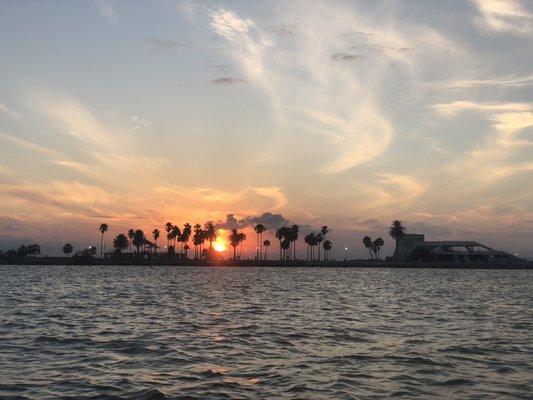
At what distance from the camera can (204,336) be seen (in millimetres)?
34875

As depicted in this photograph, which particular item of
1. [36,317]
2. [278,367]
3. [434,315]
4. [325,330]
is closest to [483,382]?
[278,367]

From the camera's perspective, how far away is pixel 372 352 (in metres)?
28.8

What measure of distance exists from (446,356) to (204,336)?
1484cm

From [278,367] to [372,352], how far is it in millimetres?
6335

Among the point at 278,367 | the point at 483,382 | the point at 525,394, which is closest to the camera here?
the point at 525,394

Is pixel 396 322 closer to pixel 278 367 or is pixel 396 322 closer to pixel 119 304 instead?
pixel 278 367

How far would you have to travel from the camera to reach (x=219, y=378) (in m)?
22.6

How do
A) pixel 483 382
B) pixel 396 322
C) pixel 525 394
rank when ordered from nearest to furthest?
pixel 525 394 → pixel 483 382 → pixel 396 322

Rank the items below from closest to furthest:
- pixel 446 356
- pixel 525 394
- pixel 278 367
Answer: pixel 525 394
pixel 278 367
pixel 446 356

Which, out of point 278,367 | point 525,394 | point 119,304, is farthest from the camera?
point 119,304

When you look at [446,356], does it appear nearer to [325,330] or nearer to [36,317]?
[325,330]

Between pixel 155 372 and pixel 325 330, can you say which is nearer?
pixel 155 372

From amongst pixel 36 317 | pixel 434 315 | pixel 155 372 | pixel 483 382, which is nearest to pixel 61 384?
pixel 155 372

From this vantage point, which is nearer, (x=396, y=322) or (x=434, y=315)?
(x=396, y=322)
